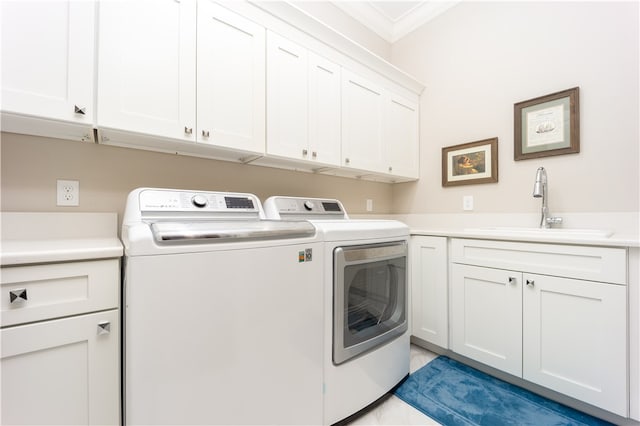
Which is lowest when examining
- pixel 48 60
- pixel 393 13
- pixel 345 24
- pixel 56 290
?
pixel 56 290

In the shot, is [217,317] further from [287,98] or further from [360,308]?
[287,98]

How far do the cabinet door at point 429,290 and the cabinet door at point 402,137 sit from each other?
710 millimetres

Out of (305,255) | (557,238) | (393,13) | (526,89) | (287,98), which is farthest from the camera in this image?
(393,13)

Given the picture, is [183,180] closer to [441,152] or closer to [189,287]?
[189,287]

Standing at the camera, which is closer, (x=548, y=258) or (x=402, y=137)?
(x=548, y=258)

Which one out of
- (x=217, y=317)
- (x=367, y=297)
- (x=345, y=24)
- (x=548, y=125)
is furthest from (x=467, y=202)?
(x=217, y=317)

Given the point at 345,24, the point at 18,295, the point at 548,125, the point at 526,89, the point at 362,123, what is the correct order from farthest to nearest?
the point at 345,24 < the point at 362,123 < the point at 526,89 < the point at 548,125 < the point at 18,295

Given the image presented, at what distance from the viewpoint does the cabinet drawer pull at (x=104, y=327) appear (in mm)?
908

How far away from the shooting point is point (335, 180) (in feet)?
7.73

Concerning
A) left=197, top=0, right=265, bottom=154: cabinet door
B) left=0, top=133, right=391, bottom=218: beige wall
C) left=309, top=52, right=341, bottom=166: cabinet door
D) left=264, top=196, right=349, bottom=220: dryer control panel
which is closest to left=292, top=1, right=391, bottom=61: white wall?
left=309, top=52, right=341, bottom=166: cabinet door

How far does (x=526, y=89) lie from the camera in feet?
6.48

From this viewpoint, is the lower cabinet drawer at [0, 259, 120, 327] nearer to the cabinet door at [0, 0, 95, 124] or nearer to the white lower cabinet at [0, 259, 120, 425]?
the white lower cabinet at [0, 259, 120, 425]

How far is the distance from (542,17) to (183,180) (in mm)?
2642

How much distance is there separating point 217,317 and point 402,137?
2.13 m
